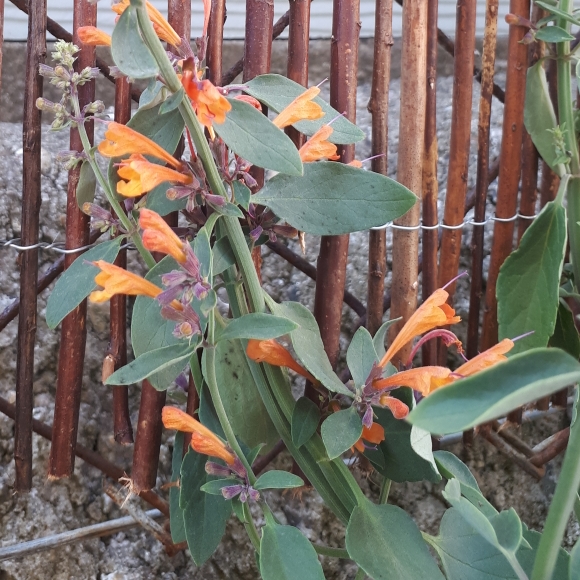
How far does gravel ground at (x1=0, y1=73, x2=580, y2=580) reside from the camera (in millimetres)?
750

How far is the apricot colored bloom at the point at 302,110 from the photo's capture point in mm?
408

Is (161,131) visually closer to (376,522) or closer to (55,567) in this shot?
(376,522)

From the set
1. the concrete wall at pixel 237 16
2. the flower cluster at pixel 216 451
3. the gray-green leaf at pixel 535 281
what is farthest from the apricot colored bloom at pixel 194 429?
the concrete wall at pixel 237 16

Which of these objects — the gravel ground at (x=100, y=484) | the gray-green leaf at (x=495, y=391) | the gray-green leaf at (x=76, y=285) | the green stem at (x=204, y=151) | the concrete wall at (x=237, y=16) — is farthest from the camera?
the concrete wall at (x=237, y=16)

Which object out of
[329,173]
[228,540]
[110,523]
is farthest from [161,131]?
[228,540]

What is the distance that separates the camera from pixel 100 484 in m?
0.80

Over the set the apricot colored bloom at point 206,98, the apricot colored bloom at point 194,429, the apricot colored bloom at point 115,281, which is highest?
the apricot colored bloom at point 206,98

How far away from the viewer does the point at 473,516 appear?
298 millimetres

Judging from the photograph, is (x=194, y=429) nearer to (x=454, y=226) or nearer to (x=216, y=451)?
(x=216, y=451)

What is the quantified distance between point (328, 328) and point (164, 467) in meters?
0.36

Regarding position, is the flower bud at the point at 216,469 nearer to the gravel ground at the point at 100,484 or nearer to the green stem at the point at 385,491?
the green stem at the point at 385,491

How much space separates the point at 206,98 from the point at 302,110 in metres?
0.11

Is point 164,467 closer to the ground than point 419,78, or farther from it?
closer to the ground

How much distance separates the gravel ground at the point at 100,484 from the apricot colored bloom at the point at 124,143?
509mm
